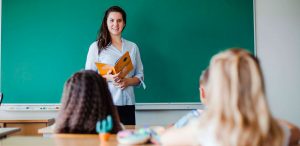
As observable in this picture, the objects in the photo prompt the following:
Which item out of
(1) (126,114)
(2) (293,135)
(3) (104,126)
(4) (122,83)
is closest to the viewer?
(2) (293,135)

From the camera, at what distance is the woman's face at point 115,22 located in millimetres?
3061

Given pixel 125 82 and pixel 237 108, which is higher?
pixel 237 108

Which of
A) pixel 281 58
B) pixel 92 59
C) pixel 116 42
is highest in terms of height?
pixel 116 42

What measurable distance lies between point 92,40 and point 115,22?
2.38ft

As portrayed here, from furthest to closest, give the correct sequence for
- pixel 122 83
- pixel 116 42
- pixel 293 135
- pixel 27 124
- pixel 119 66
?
pixel 27 124
pixel 116 42
pixel 122 83
pixel 119 66
pixel 293 135

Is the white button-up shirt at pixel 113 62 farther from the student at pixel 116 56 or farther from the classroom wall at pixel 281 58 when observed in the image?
the classroom wall at pixel 281 58

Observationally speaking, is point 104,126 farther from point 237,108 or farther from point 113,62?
point 113,62

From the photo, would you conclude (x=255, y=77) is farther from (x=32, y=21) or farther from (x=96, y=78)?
(x=32, y=21)

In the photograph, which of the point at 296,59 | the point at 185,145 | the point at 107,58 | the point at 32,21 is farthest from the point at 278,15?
the point at 185,145

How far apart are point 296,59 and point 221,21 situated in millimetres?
962

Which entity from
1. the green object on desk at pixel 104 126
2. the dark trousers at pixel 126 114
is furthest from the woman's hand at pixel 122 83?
the green object on desk at pixel 104 126

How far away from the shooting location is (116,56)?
3.05 meters

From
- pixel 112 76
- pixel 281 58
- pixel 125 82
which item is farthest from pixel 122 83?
pixel 281 58

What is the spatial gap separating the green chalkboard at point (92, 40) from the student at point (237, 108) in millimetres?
2497
